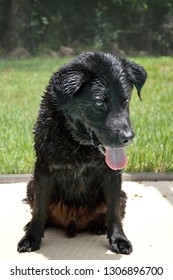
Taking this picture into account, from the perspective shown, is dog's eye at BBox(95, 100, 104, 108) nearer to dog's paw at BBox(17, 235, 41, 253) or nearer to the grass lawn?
dog's paw at BBox(17, 235, 41, 253)

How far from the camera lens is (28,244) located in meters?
3.19

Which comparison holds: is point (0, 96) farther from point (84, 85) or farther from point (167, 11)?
point (167, 11)

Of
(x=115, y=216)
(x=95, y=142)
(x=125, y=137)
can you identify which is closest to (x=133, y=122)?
(x=115, y=216)

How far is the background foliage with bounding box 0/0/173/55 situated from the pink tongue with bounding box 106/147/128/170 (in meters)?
12.1

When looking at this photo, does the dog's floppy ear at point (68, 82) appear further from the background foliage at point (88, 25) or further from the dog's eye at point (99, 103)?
the background foliage at point (88, 25)

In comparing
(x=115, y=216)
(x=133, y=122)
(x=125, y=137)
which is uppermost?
(x=125, y=137)

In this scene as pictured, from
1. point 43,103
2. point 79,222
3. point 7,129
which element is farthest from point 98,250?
point 7,129

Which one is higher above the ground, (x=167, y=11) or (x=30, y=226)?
(x=167, y=11)

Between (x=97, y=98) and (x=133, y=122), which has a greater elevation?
(x=97, y=98)

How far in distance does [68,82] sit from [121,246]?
95cm

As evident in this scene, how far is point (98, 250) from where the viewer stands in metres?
3.21

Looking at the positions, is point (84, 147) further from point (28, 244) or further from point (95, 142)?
point (28, 244)

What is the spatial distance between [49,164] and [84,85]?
0.48m

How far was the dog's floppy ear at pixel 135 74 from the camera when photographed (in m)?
3.01
